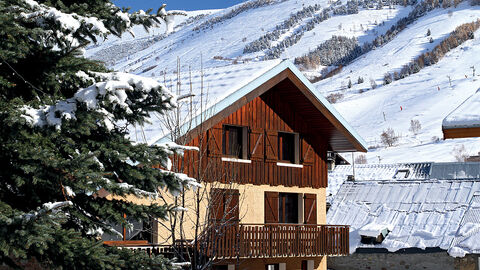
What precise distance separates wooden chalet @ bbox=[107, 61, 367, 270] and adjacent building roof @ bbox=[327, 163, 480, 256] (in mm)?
5038

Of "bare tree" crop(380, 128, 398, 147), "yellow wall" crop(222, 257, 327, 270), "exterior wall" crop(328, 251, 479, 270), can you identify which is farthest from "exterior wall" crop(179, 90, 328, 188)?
→ "bare tree" crop(380, 128, 398, 147)

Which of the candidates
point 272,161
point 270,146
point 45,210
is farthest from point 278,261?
point 45,210

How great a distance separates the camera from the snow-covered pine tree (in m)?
8.53

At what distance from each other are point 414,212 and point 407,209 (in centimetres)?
51

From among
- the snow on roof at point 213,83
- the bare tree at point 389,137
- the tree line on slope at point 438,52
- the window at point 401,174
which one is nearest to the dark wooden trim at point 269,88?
the snow on roof at point 213,83

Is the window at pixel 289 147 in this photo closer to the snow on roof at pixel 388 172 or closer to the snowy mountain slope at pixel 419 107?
the snow on roof at pixel 388 172

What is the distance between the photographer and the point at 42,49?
9711mm

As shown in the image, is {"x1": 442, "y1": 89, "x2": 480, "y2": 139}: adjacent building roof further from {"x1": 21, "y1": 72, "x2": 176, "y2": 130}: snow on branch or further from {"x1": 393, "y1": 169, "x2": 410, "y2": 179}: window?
{"x1": 393, "y1": 169, "x2": 410, "y2": 179}: window

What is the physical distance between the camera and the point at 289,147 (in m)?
25.2

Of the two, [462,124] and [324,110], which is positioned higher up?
[324,110]

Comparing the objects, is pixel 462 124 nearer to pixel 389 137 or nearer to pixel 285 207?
pixel 285 207

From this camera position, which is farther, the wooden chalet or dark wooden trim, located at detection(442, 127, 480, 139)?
the wooden chalet

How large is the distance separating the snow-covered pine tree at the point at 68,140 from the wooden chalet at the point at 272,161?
32.7ft

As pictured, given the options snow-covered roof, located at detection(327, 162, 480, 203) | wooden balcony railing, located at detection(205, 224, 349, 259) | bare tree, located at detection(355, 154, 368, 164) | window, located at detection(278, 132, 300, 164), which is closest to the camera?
wooden balcony railing, located at detection(205, 224, 349, 259)
